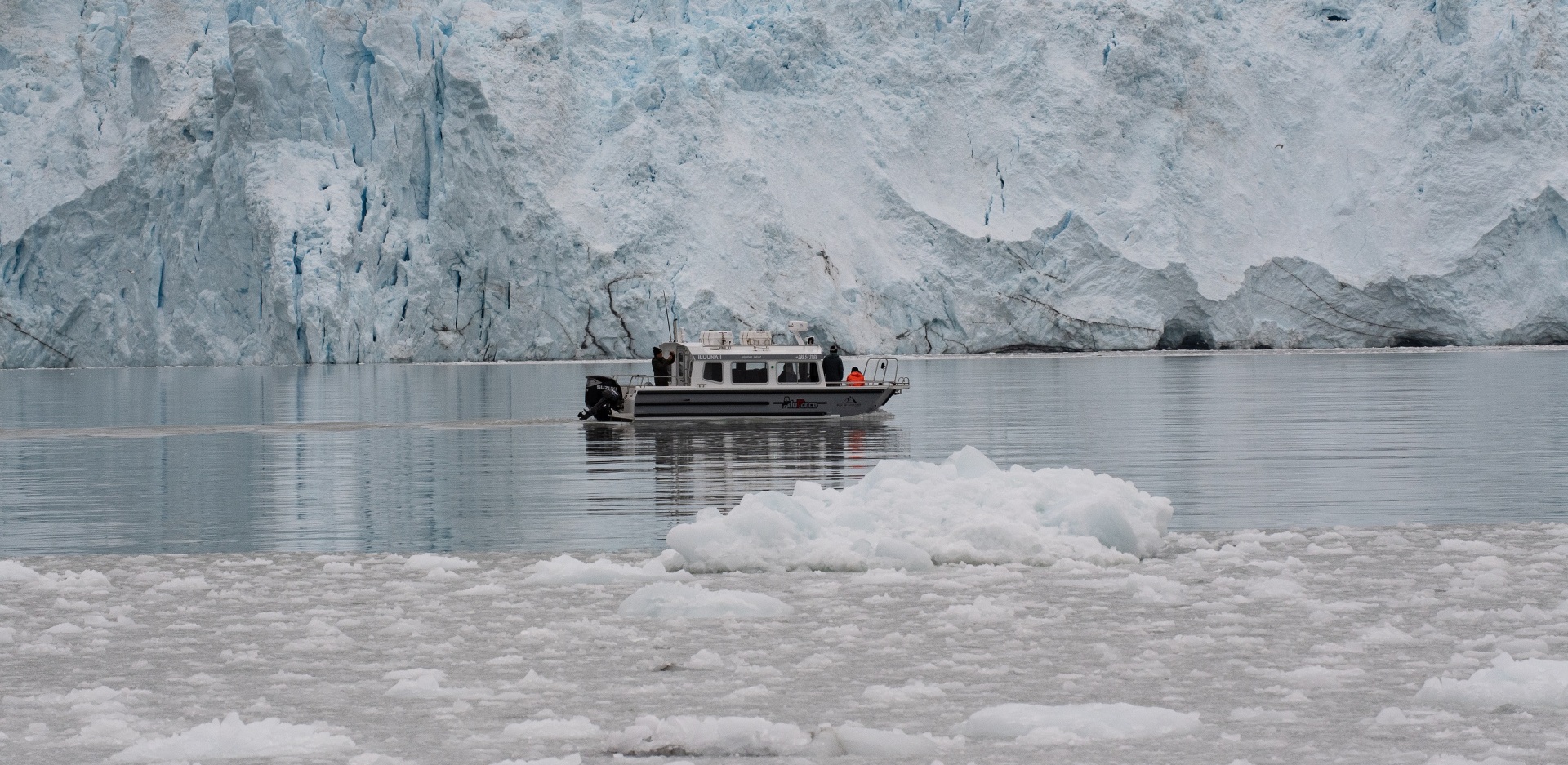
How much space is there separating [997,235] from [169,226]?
29.2 meters

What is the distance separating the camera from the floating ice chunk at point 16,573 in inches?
389

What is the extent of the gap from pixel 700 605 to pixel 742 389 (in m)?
19.8

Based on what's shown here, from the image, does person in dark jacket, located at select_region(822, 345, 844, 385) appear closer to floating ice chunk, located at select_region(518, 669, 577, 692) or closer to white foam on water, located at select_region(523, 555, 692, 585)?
white foam on water, located at select_region(523, 555, 692, 585)

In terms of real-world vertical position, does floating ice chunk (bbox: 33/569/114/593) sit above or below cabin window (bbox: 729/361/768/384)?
below

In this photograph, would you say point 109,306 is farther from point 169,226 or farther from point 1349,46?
point 1349,46

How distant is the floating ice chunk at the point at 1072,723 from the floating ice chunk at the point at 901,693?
0.43m

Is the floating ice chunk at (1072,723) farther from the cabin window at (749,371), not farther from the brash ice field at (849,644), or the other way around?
the cabin window at (749,371)

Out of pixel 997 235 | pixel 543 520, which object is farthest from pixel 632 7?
pixel 543 520

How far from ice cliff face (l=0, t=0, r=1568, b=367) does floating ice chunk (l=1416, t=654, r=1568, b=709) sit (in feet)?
161

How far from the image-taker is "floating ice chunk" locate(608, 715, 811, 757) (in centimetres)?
557

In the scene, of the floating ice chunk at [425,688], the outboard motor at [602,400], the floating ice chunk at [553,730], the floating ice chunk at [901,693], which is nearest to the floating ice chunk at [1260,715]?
the floating ice chunk at [901,693]

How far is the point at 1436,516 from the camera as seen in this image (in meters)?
12.4

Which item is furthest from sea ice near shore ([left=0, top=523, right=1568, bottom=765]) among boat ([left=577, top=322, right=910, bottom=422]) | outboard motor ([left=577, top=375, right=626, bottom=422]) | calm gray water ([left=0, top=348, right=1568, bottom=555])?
boat ([left=577, top=322, right=910, bottom=422])

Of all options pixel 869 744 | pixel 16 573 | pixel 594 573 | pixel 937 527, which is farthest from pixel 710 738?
pixel 16 573
